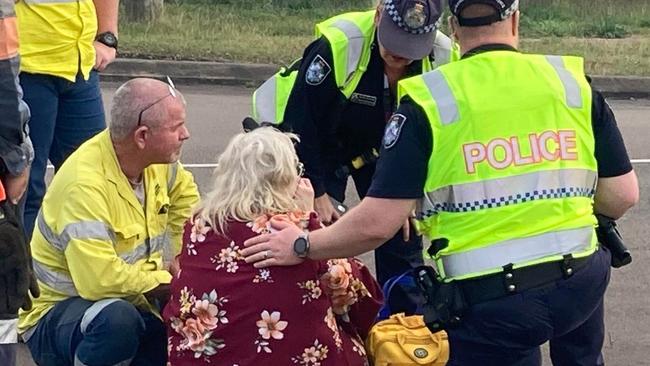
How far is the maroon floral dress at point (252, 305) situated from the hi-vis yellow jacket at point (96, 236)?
41 cm

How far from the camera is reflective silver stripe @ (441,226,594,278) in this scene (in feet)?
10.7

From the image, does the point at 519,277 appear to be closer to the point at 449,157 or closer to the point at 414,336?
the point at 449,157

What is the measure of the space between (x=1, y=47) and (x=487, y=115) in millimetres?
1215

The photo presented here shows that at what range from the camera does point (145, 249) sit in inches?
169

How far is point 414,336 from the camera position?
3.80 metres

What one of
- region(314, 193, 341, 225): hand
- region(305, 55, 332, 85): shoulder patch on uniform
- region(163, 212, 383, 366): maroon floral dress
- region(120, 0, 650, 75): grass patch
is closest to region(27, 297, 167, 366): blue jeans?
region(163, 212, 383, 366): maroon floral dress

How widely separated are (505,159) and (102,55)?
256 cm

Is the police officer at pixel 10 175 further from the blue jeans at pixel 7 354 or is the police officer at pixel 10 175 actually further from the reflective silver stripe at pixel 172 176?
the reflective silver stripe at pixel 172 176

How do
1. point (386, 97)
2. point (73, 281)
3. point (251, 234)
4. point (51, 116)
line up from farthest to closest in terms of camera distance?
1. point (51, 116)
2. point (386, 97)
3. point (73, 281)
4. point (251, 234)

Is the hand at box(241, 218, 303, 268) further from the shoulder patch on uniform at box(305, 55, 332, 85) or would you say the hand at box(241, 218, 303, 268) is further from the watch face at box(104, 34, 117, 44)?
the watch face at box(104, 34, 117, 44)

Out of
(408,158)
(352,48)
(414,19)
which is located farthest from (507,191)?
(352,48)

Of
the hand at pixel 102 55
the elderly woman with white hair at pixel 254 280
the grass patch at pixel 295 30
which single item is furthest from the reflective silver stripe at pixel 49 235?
the grass patch at pixel 295 30

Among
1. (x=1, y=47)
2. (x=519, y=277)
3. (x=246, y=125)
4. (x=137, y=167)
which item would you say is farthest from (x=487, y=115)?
(x=246, y=125)

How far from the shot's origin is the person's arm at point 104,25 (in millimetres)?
5324
